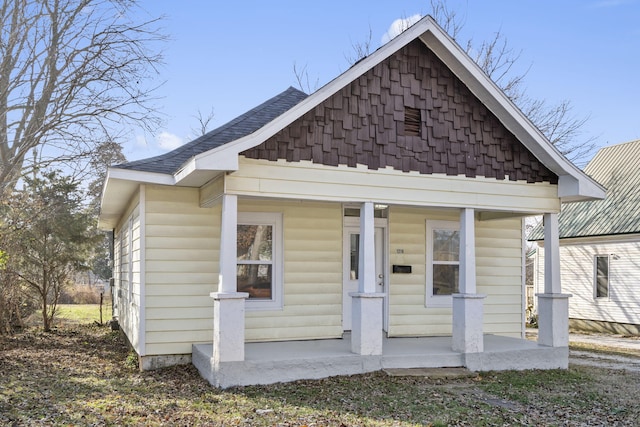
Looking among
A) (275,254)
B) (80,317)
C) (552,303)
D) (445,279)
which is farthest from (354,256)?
(80,317)

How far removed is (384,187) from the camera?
27.6 ft

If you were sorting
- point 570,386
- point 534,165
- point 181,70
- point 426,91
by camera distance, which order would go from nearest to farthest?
point 570,386 < point 426,91 < point 534,165 < point 181,70

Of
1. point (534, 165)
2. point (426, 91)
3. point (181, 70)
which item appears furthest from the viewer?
point (181, 70)

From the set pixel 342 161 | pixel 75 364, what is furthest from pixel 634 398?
pixel 75 364

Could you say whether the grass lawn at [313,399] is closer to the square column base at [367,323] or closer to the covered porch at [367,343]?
the covered porch at [367,343]

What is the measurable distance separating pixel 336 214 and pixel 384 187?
175 centimetres

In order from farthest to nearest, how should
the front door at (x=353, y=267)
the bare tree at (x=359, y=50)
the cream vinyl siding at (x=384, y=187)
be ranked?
the bare tree at (x=359, y=50), the front door at (x=353, y=267), the cream vinyl siding at (x=384, y=187)

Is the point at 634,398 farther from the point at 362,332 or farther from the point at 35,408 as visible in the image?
the point at 35,408

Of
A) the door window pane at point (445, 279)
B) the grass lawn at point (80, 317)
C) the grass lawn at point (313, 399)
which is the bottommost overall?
the grass lawn at point (80, 317)

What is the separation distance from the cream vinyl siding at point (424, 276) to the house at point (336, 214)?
0.20ft

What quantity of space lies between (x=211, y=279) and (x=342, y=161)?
2.76m

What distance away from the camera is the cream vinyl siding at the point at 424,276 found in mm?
10500

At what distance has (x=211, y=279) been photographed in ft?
29.1

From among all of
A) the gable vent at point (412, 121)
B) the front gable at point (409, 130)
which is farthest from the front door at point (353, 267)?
the gable vent at point (412, 121)
